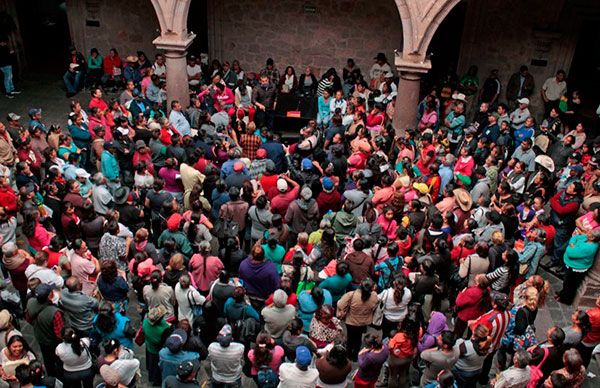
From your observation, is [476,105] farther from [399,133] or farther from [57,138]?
[57,138]

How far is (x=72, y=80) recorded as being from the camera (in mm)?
16047

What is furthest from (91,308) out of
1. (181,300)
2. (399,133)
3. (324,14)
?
(324,14)

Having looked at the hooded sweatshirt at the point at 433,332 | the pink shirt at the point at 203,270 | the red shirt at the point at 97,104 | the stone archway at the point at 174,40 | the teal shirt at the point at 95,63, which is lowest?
the hooded sweatshirt at the point at 433,332

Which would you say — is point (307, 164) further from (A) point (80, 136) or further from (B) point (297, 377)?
(B) point (297, 377)

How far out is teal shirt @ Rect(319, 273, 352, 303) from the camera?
786 centimetres

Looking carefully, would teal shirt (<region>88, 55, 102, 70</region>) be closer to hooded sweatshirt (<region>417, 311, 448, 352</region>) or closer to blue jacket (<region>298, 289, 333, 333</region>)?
blue jacket (<region>298, 289, 333, 333</region>)

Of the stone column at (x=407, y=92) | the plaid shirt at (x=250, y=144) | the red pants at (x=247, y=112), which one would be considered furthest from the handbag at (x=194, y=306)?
the stone column at (x=407, y=92)

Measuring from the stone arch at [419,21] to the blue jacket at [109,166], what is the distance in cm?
673

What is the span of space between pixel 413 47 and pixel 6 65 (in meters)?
10.7

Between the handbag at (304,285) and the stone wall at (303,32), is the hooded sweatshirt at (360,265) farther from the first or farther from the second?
the stone wall at (303,32)

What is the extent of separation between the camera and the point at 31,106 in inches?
612

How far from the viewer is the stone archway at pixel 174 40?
13.5m

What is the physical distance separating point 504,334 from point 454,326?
91 cm

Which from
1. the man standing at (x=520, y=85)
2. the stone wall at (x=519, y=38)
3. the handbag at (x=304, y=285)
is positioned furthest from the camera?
the man standing at (x=520, y=85)
